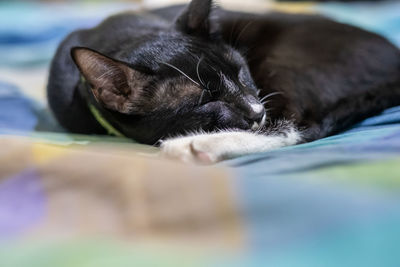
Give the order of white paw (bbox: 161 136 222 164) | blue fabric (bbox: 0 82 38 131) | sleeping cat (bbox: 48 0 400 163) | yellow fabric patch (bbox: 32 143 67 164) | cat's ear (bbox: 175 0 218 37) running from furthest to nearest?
blue fabric (bbox: 0 82 38 131), cat's ear (bbox: 175 0 218 37), sleeping cat (bbox: 48 0 400 163), white paw (bbox: 161 136 222 164), yellow fabric patch (bbox: 32 143 67 164)

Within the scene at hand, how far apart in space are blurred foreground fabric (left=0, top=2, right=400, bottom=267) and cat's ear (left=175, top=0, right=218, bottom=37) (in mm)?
543

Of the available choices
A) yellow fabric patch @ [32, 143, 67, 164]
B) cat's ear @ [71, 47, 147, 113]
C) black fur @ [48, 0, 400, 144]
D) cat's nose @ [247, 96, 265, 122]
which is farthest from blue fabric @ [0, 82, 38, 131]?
cat's nose @ [247, 96, 265, 122]

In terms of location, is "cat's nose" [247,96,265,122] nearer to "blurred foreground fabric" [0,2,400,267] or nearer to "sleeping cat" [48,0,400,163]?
"sleeping cat" [48,0,400,163]

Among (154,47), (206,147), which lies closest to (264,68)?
(154,47)

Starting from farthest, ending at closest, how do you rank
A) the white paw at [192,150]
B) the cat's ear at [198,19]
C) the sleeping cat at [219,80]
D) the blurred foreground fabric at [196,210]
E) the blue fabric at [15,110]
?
1. the blue fabric at [15,110]
2. the cat's ear at [198,19]
3. the sleeping cat at [219,80]
4. the white paw at [192,150]
5. the blurred foreground fabric at [196,210]

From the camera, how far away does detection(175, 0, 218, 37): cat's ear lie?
1158 millimetres

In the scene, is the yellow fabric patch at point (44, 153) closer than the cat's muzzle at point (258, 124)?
Yes

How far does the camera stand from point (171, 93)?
0.99 m

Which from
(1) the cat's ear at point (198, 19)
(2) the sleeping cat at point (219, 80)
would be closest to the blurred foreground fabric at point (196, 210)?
(2) the sleeping cat at point (219, 80)

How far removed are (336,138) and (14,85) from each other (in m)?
1.23

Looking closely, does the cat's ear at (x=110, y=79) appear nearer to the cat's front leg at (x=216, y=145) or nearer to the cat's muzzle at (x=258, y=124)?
the cat's front leg at (x=216, y=145)

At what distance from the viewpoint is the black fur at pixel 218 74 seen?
977 mm

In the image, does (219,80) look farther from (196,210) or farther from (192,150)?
(196,210)

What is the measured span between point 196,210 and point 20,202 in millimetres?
260
